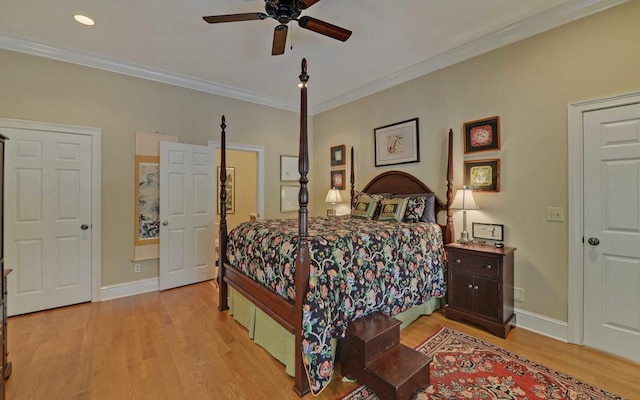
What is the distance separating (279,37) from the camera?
2309 millimetres

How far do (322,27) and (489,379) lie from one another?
292 centimetres

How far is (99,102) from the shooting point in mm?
3375

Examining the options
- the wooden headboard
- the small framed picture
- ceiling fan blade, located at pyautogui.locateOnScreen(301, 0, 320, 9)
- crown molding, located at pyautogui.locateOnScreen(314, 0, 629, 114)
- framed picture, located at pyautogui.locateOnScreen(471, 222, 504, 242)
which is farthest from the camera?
the small framed picture

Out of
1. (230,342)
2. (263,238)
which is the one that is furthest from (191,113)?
(230,342)

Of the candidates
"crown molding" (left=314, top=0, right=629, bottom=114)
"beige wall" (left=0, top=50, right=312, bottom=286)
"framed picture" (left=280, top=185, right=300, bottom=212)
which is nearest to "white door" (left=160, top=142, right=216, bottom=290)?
"beige wall" (left=0, top=50, right=312, bottom=286)

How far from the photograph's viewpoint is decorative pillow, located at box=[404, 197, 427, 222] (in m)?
3.20

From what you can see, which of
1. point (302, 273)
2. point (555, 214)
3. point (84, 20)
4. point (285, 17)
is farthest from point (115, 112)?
point (555, 214)

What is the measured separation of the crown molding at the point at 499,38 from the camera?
2322mm

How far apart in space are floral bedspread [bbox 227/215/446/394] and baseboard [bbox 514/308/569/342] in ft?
2.37

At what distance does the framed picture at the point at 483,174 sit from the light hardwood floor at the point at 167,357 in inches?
57.3

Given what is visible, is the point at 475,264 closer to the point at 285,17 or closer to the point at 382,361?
the point at 382,361

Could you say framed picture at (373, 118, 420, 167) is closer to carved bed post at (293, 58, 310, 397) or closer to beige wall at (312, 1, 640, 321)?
beige wall at (312, 1, 640, 321)

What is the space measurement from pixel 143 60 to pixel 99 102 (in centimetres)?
75

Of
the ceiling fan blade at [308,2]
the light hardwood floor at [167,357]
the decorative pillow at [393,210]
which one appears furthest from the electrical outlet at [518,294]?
the ceiling fan blade at [308,2]
